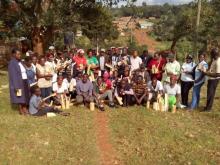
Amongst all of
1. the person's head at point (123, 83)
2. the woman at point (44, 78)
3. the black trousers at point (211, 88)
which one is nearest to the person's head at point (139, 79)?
the person's head at point (123, 83)

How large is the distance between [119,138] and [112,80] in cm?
511

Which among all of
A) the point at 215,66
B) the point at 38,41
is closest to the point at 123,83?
the point at 215,66

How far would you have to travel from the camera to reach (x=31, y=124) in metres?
12.7

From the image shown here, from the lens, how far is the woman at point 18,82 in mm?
13492

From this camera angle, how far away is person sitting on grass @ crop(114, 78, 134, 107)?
15.8 m

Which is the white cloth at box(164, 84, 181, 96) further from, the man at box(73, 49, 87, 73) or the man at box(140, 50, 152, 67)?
the man at box(73, 49, 87, 73)

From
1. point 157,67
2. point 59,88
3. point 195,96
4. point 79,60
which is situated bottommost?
point 195,96

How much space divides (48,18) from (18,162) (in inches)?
628

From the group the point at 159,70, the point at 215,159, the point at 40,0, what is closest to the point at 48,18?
the point at 40,0

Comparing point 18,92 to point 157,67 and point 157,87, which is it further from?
point 157,67

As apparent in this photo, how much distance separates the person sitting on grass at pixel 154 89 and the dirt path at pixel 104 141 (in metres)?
2.04

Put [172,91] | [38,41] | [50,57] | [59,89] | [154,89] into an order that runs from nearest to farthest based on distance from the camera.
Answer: [172,91]
[59,89]
[154,89]
[50,57]
[38,41]

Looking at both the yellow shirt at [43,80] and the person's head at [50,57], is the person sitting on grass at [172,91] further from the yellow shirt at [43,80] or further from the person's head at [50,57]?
the person's head at [50,57]

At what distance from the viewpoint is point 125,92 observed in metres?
15.8
